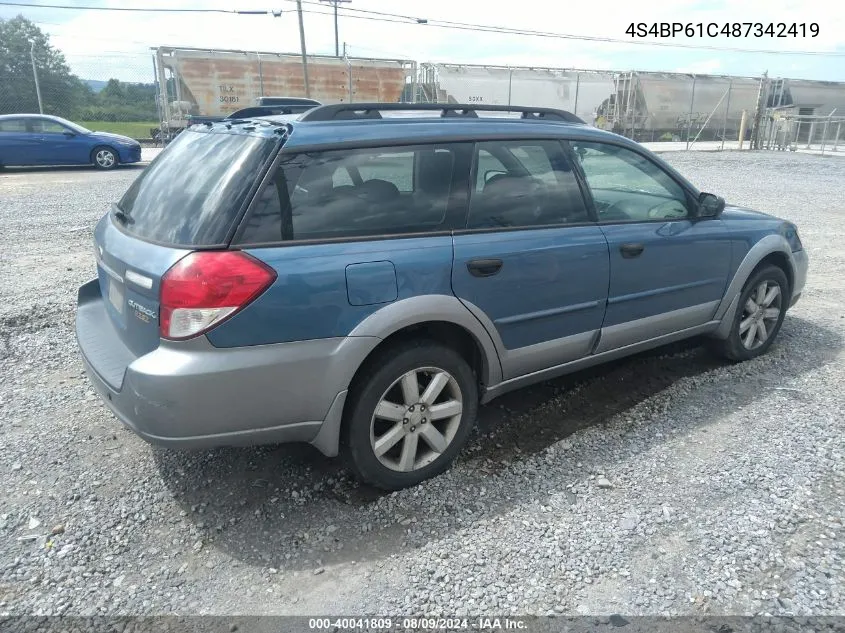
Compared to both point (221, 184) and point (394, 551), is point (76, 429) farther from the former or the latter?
point (394, 551)

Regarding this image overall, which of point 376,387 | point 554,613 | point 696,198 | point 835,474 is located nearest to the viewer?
point 554,613

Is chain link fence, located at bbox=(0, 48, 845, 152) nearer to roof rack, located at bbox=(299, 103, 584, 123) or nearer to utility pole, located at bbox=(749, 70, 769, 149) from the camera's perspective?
utility pole, located at bbox=(749, 70, 769, 149)

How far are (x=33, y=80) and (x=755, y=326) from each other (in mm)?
25716

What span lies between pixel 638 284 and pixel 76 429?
3241 mm

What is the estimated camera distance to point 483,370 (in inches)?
128

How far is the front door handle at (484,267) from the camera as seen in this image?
9.87 feet

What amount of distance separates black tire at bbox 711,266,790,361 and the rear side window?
2442 millimetres

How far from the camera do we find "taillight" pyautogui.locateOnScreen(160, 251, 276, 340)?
2.46 metres

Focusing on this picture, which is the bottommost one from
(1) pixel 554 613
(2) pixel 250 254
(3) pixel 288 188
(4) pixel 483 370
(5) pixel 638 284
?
(1) pixel 554 613

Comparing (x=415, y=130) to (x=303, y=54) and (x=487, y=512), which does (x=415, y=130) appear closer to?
(x=487, y=512)

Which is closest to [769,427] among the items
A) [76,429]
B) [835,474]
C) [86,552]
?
[835,474]

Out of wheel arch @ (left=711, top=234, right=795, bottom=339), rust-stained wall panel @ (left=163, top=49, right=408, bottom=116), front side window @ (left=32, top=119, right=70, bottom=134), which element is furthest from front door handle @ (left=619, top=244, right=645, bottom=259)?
rust-stained wall panel @ (left=163, top=49, right=408, bottom=116)

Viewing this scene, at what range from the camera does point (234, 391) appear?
2.52m

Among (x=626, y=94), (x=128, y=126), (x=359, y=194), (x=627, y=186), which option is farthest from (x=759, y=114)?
(x=359, y=194)
